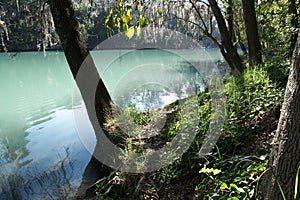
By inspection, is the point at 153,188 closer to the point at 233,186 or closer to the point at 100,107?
the point at 233,186

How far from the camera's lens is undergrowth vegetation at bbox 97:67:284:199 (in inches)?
77.1

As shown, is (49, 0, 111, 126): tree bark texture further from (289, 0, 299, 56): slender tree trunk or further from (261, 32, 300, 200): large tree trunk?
(289, 0, 299, 56): slender tree trunk

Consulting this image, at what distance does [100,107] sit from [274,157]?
2978 millimetres

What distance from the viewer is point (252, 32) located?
562cm

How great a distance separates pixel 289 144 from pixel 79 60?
3.17 metres

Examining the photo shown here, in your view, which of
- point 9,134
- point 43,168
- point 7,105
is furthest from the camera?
point 7,105

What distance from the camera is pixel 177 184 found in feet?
8.84

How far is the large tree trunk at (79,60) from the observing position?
3715mm

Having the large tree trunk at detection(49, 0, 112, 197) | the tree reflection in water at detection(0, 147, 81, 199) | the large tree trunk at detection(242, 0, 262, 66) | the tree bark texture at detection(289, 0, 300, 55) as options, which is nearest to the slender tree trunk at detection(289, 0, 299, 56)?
the tree bark texture at detection(289, 0, 300, 55)

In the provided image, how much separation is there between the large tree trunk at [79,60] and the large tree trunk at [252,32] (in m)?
3.34

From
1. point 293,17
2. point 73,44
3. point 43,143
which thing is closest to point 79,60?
point 73,44

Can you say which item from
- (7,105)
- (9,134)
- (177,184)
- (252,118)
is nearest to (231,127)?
(252,118)

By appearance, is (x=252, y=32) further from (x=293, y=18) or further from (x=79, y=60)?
(x=79, y=60)

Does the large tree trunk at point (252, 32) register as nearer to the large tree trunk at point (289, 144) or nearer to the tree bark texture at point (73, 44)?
the tree bark texture at point (73, 44)
